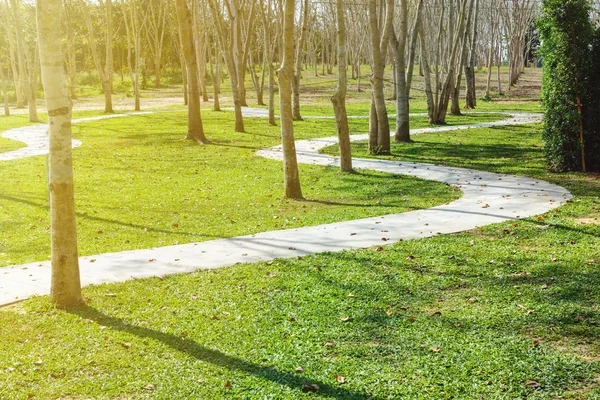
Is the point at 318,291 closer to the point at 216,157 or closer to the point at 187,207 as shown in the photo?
the point at 187,207

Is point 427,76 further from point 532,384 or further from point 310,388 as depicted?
point 310,388

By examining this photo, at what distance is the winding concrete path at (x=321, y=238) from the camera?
24.8ft

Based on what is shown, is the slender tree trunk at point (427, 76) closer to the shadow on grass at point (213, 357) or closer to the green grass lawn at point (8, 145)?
the green grass lawn at point (8, 145)

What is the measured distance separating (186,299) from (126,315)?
688 mm

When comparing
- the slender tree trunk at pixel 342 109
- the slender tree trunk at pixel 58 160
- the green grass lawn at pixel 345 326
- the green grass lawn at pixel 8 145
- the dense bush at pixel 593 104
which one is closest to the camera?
the green grass lawn at pixel 345 326

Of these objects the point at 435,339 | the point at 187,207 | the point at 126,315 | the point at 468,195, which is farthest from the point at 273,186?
the point at 435,339

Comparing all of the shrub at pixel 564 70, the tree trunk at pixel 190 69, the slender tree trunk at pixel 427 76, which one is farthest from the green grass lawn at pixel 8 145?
the shrub at pixel 564 70

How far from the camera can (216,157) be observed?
1811 centimetres

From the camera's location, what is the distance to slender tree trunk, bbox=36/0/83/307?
6.11 metres

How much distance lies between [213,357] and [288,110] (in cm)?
720

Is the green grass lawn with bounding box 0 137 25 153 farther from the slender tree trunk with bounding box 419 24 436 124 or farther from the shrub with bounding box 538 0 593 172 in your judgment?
the shrub with bounding box 538 0 593 172

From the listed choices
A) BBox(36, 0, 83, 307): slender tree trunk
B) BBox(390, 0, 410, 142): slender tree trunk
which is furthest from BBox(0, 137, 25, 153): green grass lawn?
BBox(36, 0, 83, 307): slender tree trunk

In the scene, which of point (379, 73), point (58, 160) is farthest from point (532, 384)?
point (379, 73)

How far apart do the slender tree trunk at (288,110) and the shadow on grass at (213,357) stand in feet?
20.2
